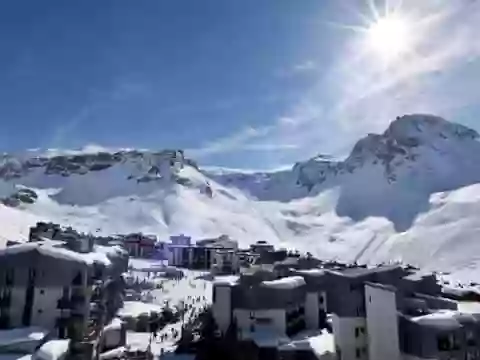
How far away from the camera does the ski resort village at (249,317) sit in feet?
92.4

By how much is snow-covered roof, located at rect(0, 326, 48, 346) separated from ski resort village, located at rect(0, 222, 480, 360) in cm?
6

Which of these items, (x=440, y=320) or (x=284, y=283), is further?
(x=284, y=283)

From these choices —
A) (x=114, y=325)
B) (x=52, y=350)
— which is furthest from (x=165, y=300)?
(x=52, y=350)

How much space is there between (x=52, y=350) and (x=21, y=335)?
3935 mm

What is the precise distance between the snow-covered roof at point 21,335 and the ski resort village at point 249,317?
0.06 metres

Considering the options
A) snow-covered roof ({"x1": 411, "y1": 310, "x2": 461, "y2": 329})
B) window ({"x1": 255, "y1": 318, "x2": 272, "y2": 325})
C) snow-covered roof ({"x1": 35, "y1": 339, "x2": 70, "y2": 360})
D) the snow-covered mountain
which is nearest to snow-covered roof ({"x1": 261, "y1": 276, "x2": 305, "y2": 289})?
window ({"x1": 255, "y1": 318, "x2": 272, "y2": 325})

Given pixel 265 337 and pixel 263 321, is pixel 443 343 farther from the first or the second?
pixel 263 321

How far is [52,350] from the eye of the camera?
91.6ft

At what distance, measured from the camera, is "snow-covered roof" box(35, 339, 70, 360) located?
2700 cm

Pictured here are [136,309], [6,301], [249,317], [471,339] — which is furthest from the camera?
[136,309]

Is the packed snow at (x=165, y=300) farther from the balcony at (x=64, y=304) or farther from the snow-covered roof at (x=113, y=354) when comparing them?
the balcony at (x=64, y=304)

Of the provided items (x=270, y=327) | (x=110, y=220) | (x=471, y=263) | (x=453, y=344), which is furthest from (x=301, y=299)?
(x=110, y=220)

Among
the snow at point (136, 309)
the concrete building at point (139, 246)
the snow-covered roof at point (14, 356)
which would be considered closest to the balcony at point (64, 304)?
the snow-covered roof at point (14, 356)

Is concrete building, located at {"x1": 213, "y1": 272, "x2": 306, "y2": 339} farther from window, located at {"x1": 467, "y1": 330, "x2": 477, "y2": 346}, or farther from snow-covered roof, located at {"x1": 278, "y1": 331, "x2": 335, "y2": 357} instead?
window, located at {"x1": 467, "y1": 330, "x2": 477, "y2": 346}
